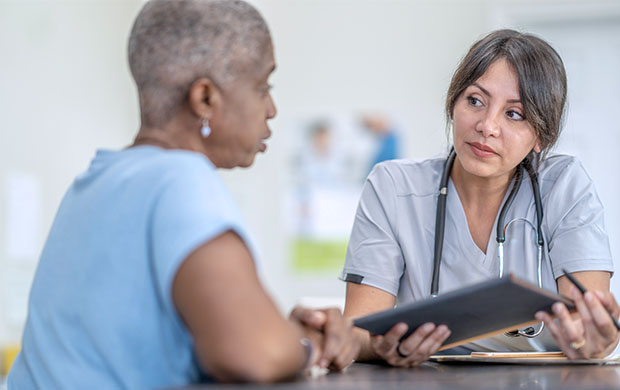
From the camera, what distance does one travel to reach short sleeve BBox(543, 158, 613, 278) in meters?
1.53

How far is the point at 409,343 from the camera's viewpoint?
119 cm

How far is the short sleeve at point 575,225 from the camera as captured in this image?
1.53 metres

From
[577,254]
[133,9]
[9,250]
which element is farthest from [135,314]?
[133,9]

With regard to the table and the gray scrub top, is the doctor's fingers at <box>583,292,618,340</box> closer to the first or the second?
the table

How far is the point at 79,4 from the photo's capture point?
373cm

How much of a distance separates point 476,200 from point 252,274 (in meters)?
0.98

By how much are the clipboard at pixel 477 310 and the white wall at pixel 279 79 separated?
8.52 feet

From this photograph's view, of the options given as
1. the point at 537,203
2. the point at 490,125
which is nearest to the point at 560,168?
the point at 537,203

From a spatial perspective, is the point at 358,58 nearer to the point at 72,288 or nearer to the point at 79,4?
the point at 79,4

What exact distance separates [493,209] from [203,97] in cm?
92

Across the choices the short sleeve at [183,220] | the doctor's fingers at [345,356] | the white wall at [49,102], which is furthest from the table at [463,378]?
the white wall at [49,102]

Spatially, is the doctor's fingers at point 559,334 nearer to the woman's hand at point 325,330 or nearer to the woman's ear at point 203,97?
the woman's hand at point 325,330

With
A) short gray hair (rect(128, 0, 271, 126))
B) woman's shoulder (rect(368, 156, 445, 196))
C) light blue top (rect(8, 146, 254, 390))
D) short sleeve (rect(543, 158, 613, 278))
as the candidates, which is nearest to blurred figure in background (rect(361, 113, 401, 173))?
woman's shoulder (rect(368, 156, 445, 196))

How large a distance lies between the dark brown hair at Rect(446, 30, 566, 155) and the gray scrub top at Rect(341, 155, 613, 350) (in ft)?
0.42
